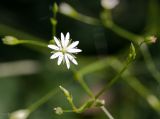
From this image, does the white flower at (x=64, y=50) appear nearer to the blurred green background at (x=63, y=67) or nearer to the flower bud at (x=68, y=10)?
the flower bud at (x=68, y=10)

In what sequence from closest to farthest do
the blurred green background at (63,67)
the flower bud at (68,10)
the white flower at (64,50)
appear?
the white flower at (64,50), the flower bud at (68,10), the blurred green background at (63,67)

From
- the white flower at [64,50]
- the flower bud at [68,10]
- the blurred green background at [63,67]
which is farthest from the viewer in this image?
the blurred green background at [63,67]

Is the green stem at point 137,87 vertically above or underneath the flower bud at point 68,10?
underneath

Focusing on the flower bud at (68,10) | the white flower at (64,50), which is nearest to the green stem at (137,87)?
the flower bud at (68,10)

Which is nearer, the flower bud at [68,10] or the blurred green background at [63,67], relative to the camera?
the flower bud at [68,10]

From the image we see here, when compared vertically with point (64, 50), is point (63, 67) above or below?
above

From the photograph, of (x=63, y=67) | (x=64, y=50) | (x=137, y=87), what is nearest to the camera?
(x=64, y=50)

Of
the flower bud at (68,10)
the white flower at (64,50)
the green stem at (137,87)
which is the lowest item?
the white flower at (64,50)

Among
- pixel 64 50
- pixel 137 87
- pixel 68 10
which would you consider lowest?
pixel 64 50

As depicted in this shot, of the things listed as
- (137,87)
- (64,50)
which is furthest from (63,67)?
(64,50)

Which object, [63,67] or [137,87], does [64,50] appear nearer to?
[137,87]
